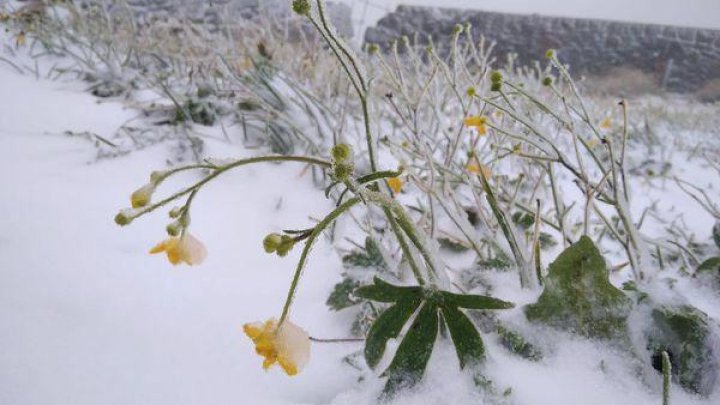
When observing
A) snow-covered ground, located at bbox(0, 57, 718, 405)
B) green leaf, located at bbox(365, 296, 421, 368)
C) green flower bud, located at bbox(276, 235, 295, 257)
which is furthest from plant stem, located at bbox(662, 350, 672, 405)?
green flower bud, located at bbox(276, 235, 295, 257)

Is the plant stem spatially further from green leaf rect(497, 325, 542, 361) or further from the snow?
the snow

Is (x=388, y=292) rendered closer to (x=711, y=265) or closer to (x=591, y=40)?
(x=711, y=265)

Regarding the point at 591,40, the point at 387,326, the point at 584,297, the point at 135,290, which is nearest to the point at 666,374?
the point at 584,297

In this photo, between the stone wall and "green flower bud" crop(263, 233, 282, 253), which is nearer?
"green flower bud" crop(263, 233, 282, 253)

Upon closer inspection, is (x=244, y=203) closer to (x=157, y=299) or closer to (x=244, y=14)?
(x=157, y=299)

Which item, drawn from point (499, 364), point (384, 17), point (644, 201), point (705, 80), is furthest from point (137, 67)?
point (705, 80)

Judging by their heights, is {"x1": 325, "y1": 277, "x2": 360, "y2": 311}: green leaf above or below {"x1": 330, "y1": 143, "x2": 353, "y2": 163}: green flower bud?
below
